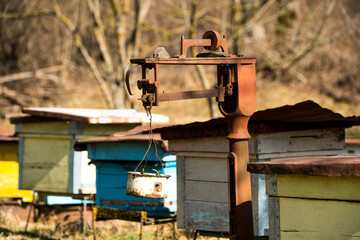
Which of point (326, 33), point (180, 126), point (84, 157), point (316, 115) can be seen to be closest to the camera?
Answer: point (316, 115)

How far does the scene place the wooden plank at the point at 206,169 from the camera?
15.8 ft

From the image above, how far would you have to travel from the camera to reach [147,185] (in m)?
3.91

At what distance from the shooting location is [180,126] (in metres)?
4.71

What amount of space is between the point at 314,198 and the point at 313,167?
24 centimetres

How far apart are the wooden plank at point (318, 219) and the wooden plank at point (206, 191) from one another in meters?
1.28

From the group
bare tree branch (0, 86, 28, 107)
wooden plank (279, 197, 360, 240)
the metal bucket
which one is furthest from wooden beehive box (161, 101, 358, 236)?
bare tree branch (0, 86, 28, 107)

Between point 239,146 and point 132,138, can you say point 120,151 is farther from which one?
point 239,146

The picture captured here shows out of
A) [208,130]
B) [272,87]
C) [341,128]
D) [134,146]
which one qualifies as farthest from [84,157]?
[272,87]

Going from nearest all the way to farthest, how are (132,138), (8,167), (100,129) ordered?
(132,138) < (100,129) < (8,167)

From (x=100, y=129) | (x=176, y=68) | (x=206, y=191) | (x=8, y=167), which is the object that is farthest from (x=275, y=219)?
(x=176, y=68)

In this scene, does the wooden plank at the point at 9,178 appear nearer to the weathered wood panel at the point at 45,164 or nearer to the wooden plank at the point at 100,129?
the weathered wood panel at the point at 45,164

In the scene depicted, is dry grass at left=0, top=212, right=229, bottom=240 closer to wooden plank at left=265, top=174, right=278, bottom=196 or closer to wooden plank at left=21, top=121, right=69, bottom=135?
wooden plank at left=21, top=121, right=69, bottom=135

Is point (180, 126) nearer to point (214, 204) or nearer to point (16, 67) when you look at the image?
point (214, 204)

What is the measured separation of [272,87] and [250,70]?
16171 mm
